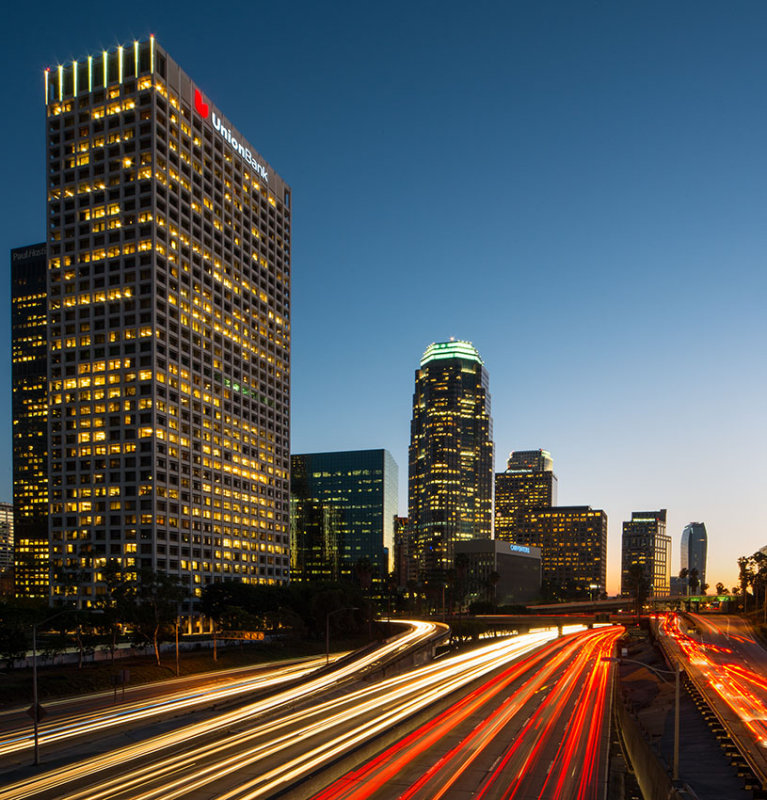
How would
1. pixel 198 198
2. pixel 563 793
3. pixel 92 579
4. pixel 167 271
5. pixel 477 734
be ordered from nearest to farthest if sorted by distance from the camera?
1. pixel 563 793
2. pixel 477 734
3. pixel 92 579
4. pixel 167 271
5. pixel 198 198

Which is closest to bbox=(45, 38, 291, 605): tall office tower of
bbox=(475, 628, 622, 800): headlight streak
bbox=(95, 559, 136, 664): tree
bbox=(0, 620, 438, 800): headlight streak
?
bbox=(95, 559, 136, 664): tree

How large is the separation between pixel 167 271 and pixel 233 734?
132m

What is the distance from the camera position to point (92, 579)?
155 metres

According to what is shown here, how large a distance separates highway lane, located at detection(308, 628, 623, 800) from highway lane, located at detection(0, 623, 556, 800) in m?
3.16

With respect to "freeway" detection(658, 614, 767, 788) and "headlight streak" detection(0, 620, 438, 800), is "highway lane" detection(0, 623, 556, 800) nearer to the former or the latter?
"headlight streak" detection(0, 620, 438, 800)

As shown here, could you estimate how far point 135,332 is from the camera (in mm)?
164500

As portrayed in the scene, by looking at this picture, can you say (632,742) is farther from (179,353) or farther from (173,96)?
(173,96)

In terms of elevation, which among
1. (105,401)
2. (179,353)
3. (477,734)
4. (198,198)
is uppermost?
(198,198)

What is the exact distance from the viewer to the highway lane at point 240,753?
38156mm

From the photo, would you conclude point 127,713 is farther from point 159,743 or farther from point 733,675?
point 733,675

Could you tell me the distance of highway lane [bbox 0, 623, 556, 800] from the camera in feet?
125

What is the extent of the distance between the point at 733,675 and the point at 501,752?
2186 inches

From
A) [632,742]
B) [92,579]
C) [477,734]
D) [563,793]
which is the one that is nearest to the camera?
[563,793]

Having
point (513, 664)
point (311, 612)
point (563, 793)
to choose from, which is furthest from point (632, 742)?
point (311, 612)
